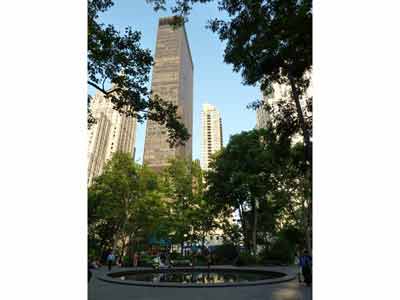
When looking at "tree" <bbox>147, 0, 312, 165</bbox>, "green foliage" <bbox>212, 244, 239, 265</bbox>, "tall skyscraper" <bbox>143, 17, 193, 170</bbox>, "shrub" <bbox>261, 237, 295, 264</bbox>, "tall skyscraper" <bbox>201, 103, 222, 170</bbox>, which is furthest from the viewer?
"tall skyscraper" <bbox>201, 103, 222, 170</bbox>

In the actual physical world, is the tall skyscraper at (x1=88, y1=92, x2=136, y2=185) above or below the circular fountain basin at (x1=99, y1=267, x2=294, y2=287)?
above

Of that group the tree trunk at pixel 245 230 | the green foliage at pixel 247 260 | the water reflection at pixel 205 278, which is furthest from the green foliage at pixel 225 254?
the water reflection at pixel 205 278

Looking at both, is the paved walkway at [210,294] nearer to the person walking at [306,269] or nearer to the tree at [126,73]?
the person walking at [306,269]

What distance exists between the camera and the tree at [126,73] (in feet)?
22.5

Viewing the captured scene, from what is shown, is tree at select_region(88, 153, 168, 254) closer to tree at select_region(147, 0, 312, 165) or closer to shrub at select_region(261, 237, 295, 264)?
shrub at select_region(261, 237, 295, 264)

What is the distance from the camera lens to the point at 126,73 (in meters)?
7.37

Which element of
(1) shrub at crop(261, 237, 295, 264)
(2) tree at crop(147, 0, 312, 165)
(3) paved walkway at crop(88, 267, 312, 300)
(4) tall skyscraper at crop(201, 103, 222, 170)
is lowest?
(1) shrub at crop(261, 237, 295, 264)

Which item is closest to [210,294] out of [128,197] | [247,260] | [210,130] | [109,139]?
[247,260]

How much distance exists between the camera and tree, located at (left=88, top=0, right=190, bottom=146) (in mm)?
6852

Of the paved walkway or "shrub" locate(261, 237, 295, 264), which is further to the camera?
"shrub" locate(261, 237, 295, 264)

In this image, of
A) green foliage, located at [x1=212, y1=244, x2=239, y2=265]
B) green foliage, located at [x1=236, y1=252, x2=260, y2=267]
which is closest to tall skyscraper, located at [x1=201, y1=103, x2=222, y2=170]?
green foliage, located at [x1=212, y1=244, x2=239, y2=265]
